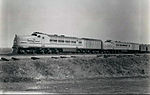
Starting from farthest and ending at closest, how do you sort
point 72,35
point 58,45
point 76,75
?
point 58,45
point 72,35
point 76,75

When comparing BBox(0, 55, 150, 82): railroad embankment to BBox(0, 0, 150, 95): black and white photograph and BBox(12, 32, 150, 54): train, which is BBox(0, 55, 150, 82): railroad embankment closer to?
BBox(0, 0, 150, 95): black and white photograph

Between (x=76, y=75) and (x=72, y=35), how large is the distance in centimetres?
148

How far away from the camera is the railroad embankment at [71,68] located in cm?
1013

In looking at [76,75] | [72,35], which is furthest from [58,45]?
[76,75]

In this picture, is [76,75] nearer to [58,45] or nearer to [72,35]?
[72,35]

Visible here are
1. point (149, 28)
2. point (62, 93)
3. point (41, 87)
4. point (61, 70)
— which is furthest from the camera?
point (61, 70)

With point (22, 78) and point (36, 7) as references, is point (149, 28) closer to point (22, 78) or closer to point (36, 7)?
point (36, 7)

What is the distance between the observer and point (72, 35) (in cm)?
1119

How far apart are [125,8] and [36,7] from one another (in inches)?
112

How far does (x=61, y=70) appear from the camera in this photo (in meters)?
11.0

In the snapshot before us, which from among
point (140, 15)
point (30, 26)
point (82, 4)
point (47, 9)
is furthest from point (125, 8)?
point (30, 26)

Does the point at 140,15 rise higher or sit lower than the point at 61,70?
higher

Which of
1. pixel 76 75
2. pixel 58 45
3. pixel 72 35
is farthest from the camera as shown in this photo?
pixel 58 45

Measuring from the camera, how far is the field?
908cm
